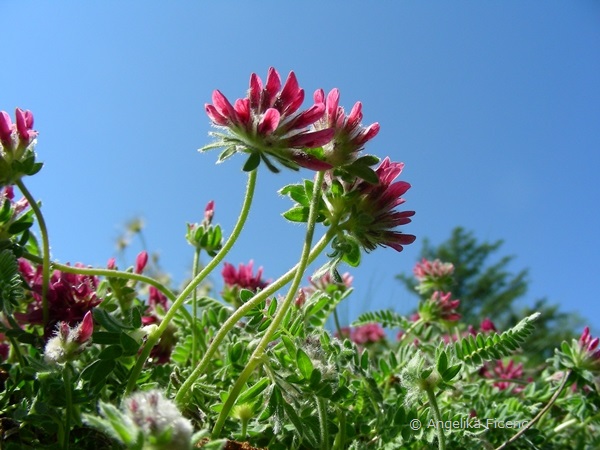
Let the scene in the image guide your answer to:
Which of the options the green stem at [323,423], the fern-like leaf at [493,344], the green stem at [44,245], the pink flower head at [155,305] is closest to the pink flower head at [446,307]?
the fern-like leaf at [493,344]

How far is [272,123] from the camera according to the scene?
3.92ft

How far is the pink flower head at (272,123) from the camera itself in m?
1.21

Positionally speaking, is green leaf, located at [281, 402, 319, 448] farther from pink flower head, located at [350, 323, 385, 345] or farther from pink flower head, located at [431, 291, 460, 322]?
pink flower head, located at [350, 323, 385, 345]

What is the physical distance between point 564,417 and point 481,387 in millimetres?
330

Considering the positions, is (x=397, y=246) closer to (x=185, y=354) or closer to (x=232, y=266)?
(x=185, y=354)

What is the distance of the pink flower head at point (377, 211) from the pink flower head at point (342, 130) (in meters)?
0.07

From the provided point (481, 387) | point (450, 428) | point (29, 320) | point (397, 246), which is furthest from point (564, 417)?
point (29, 320)

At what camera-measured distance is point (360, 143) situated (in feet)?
4.25

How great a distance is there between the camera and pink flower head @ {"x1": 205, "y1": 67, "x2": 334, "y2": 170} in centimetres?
121

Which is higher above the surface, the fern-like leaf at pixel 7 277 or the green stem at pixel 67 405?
the fern-like leaf at pixel 7 277

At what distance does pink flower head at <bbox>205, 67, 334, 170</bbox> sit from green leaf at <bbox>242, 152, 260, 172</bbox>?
0.03 ft

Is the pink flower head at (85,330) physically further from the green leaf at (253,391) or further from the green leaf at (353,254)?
the green leaf at (353,254)

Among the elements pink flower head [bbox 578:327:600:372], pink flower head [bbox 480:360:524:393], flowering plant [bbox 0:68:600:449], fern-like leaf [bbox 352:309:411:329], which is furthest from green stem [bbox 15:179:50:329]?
pink flower head [bbox 480:360:524:393]

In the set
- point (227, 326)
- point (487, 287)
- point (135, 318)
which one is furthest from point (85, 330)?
point (487, 287)
